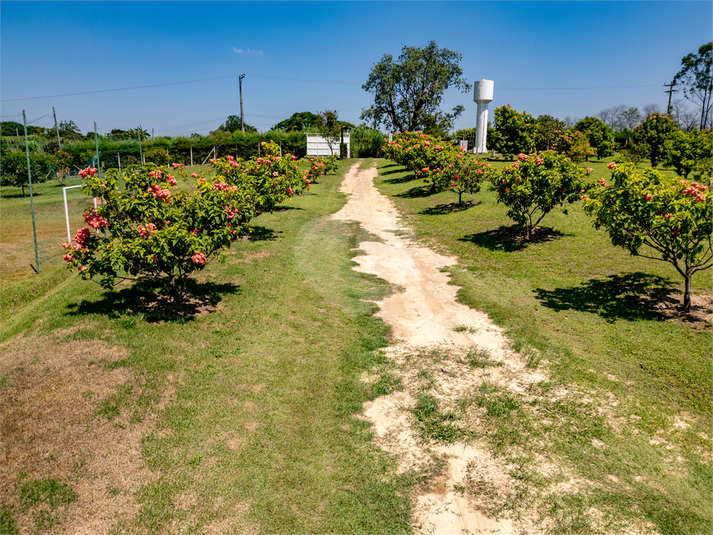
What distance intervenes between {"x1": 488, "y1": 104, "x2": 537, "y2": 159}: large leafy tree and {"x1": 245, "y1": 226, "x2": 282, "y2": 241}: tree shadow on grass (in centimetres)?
2225

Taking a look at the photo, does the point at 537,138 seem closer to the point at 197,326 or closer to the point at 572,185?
the point at 572,185

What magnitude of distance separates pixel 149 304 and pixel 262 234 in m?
7.54

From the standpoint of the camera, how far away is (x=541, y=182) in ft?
45.1

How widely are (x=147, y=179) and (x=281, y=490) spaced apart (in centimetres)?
656

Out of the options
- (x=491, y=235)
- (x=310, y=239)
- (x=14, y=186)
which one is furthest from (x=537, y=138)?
(x=14, y=186)

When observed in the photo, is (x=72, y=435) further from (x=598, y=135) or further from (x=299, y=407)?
(x=598, y=135)

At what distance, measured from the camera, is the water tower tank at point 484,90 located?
3888 centimetres

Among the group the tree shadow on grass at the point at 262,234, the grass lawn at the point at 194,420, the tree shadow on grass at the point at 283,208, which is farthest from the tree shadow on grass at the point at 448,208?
the grass lawn at the point at 194,420

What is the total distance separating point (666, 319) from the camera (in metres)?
8.67

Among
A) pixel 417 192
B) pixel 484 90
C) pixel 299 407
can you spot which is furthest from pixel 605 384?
pixel 484 90

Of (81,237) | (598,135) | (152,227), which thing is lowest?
(81,237)

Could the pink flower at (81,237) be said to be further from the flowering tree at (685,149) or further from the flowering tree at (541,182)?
the flowering tree at (685,149)

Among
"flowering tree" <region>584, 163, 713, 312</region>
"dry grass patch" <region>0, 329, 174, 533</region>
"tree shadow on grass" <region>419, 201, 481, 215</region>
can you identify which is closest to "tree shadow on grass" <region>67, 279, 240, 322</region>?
"dry grass patch" <region>0, 329, 174, 533</region>

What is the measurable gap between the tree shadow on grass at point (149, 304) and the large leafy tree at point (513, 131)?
28.1m
